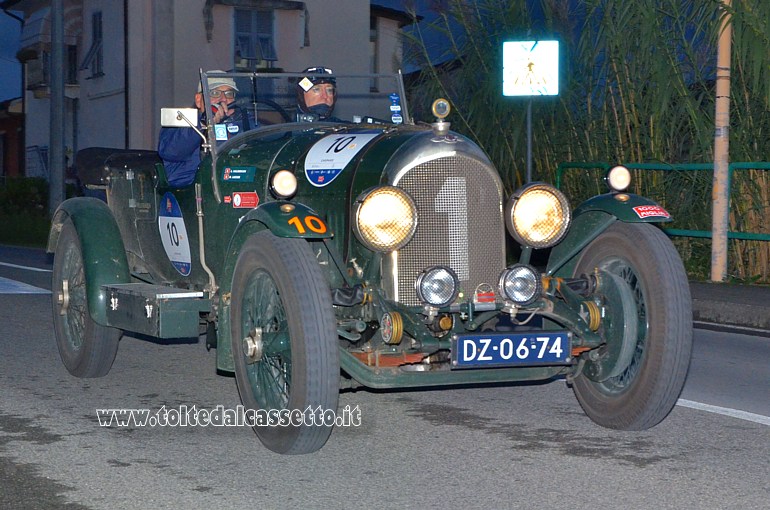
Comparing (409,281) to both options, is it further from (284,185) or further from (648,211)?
(648,211)

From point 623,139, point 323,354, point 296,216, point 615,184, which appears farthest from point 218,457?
point 623,139

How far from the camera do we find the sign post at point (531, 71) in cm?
1323

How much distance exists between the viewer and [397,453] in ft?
18.6

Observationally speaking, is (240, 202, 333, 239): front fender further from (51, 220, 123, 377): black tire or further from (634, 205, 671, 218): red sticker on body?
(51, 220, 123, 377): black tire

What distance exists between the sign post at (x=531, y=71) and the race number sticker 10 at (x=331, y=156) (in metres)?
7.01

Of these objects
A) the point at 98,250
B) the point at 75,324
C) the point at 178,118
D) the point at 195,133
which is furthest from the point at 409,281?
the point at 75,324

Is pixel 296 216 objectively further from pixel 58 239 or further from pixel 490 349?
pixel 58 239

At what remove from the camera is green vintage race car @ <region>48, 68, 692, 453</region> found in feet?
18.1

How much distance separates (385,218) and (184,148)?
72.8 inches

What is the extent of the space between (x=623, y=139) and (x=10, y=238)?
13.4 meters

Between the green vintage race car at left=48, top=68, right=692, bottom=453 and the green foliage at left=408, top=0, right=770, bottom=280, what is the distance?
6638mm

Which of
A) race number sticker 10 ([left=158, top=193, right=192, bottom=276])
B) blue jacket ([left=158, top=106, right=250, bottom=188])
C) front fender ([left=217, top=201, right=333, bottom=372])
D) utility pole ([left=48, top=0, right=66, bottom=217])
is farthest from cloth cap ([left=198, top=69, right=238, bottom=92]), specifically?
utility pole ([left=48, top=0, right=66, bottom=217])

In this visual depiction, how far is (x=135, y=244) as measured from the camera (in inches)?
312

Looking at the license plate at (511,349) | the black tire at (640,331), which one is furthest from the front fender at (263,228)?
the black tire at (640,331)
